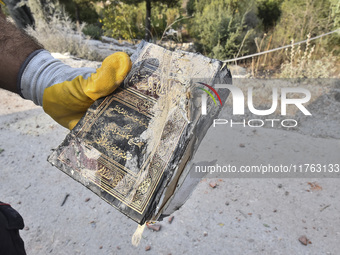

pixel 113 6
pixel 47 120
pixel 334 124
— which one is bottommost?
pixel 334 124

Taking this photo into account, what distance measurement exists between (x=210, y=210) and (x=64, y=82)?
4.68 feet

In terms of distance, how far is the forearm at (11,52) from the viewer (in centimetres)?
111

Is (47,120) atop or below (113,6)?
below

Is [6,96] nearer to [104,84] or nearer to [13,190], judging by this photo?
[13,190]

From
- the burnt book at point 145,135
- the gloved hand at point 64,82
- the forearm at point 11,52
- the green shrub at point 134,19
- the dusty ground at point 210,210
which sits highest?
the forearm at point 11,52

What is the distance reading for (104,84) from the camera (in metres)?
1.18

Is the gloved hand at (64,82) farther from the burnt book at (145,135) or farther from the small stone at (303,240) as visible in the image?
the small stone at (303,240)

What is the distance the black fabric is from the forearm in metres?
0.57

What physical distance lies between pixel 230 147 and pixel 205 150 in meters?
0.28

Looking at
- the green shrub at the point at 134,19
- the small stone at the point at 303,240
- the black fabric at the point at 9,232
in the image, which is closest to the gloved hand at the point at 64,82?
the black fabric at the point at 9,232

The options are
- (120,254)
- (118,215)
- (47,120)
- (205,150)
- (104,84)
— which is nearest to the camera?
(104,84)

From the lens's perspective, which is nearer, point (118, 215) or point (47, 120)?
point (118, 215)

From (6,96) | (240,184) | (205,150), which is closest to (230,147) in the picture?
(205,150)

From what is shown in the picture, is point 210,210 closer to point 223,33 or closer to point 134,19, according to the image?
point 223,33
